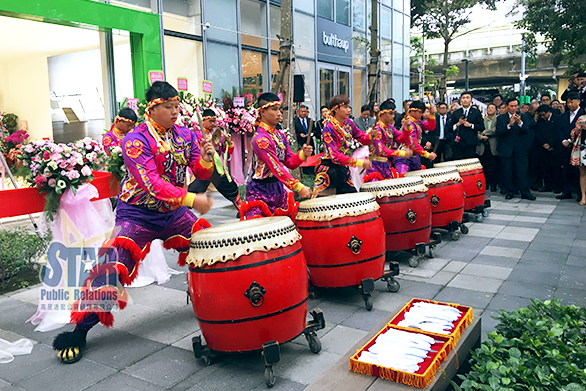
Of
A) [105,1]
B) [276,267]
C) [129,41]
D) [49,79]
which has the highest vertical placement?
[105,1]

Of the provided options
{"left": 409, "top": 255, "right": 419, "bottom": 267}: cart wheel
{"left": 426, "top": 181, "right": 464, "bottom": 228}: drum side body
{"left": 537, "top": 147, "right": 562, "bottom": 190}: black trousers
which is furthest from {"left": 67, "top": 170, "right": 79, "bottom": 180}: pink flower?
{"left": 537, "top": 147, "right": 562, "bottom": 190}: black trousers

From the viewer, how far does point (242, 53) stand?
11.5m

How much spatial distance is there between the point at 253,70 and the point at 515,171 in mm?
6660

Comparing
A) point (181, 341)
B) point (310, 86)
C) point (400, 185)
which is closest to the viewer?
point (181, 341)

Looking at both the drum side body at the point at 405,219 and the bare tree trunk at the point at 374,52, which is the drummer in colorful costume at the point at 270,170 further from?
the bare tree trunk at the point at 374,52

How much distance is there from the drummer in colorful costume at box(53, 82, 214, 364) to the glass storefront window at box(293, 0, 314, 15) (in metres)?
11.3

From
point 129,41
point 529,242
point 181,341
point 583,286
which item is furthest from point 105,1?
point 583,286

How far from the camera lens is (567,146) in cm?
802

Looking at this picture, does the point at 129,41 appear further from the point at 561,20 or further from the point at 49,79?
the point at 561,20

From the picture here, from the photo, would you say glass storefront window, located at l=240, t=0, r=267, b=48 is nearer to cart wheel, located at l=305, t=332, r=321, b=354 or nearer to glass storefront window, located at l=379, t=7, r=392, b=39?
glass storefront window, located at l=379, t=7, r=392, b=39

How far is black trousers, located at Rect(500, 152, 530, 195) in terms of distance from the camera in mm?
8539

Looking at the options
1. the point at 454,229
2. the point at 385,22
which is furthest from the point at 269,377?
the point at 385,22

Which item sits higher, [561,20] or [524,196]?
[561,20]

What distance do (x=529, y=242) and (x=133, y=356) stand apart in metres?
4.61
